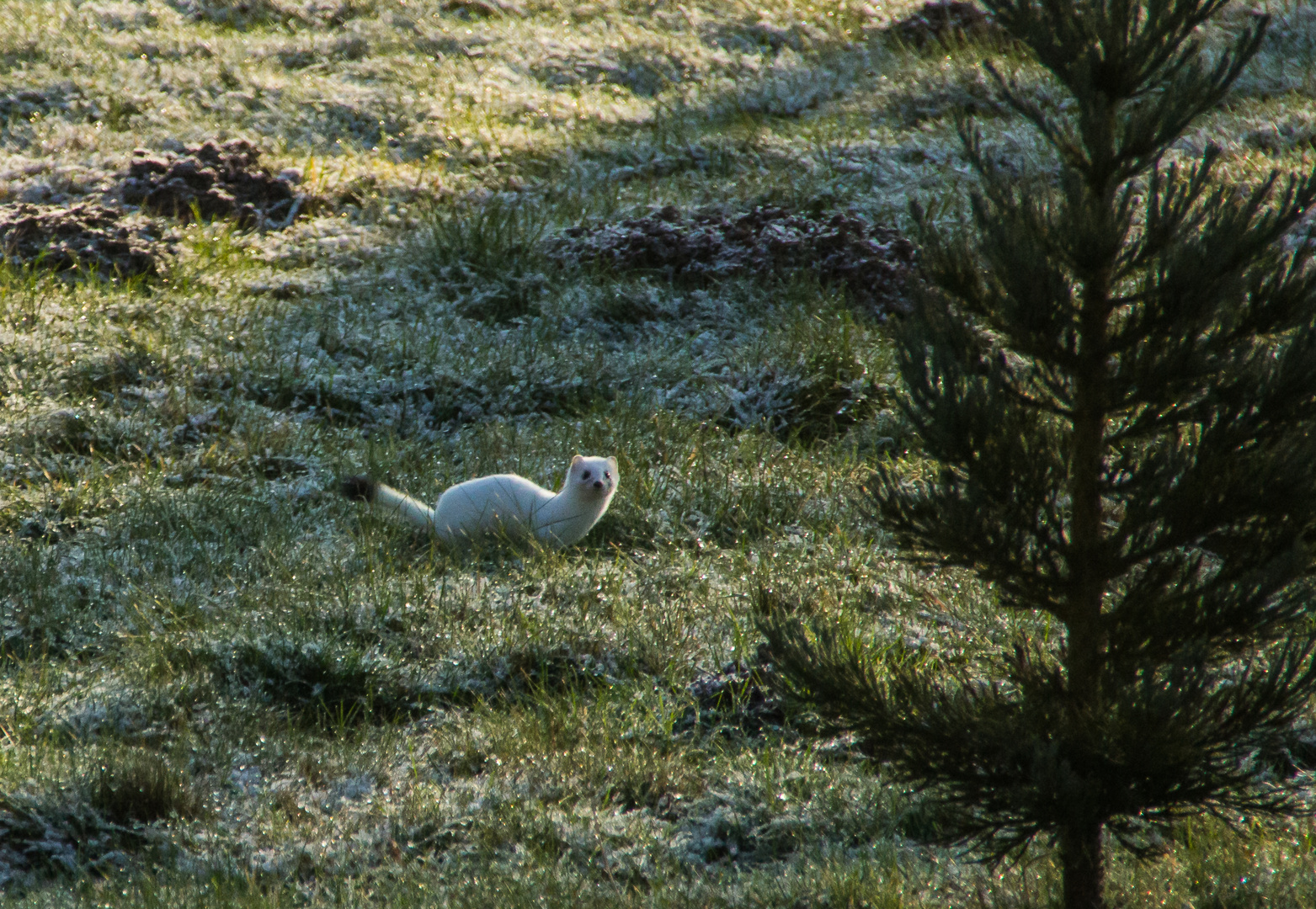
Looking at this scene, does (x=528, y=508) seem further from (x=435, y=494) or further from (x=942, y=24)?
(x=942, y=24)

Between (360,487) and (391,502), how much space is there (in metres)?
0.22

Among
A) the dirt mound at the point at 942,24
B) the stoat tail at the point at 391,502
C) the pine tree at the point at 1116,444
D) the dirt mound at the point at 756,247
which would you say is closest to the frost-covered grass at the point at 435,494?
the stoat tail at the point at 391,502

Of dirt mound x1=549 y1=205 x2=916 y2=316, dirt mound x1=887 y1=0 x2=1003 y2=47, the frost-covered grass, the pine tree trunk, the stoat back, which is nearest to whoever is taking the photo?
the pine tree trunk

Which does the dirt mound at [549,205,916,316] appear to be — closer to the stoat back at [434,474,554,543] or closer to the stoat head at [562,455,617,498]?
the stoat head at [562,455,617,498]

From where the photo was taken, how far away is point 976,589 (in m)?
5.50

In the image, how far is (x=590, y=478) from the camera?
5.86 metres

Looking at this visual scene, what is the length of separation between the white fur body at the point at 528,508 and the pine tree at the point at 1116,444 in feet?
9.79

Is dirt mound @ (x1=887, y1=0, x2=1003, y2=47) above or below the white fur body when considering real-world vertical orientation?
above

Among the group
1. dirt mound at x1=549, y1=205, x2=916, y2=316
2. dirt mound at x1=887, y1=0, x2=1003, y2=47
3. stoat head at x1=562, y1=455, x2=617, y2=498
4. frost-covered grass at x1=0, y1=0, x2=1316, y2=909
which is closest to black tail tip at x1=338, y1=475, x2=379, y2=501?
frost-covered grass at x1=0, y1=0, x2=1316, y2=909

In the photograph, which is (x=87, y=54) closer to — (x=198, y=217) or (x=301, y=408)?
(x=198, y=217)

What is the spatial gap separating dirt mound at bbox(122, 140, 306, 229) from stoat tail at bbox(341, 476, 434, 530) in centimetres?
501

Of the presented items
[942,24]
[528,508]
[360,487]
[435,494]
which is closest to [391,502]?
[360,487]

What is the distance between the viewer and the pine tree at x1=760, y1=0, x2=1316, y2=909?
276 cm

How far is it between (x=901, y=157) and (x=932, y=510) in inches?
373
